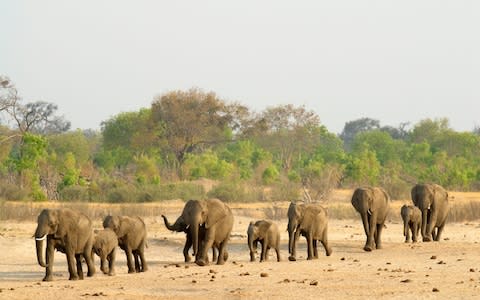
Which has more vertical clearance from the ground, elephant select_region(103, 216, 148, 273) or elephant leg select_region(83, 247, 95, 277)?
elephant select_region(103, 216, 148, 273)

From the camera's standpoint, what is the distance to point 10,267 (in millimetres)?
24656

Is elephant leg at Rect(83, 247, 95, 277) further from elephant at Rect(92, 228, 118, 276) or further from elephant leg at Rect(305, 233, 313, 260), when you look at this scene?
elephant leg at Rect(305, 233, 313, 260)

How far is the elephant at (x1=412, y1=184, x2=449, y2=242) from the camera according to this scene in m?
29.9

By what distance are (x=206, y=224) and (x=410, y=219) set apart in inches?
303

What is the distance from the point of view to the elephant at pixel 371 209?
27.8 m

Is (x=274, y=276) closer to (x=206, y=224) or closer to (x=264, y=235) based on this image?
(x=206, y=224)

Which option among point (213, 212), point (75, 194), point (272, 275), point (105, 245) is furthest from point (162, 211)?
point (272, 275)

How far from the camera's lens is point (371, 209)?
28031 millimetres

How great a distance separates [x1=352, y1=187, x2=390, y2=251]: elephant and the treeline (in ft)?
69.6

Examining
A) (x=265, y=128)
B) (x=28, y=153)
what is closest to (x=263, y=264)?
(x=28, y=153)

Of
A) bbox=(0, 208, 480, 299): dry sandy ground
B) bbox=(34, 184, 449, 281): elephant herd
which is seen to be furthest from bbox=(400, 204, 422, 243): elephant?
bbox=(0, 208, 480, 299): dry sandy ground

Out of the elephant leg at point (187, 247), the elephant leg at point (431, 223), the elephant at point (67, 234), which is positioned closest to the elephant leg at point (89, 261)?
the elephant at point (67, 234)

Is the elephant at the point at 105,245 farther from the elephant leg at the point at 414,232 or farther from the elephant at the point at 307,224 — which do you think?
the elephant leg at the point at 414,232

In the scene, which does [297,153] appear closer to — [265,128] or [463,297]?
[265,128]
